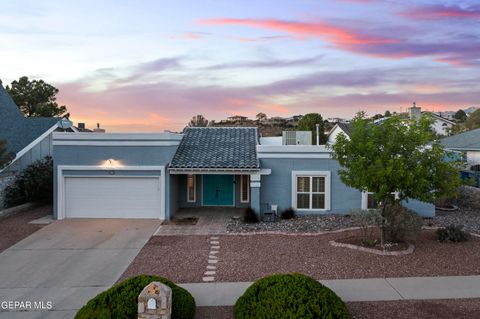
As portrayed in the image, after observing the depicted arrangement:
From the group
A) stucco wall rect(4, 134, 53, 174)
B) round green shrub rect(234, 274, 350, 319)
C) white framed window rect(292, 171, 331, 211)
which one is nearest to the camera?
round green shrub rect(234, 274, 350, 319)

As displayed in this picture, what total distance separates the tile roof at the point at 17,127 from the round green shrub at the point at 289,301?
18.6 m

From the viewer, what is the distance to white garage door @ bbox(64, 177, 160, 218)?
61.6 feet

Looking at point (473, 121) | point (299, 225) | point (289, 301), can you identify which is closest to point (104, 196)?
point (299, 225)

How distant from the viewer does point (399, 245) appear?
1329 centimetres

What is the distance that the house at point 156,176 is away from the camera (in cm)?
1858

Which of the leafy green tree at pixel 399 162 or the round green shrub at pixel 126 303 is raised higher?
the leafy green tree at pixel 399 162

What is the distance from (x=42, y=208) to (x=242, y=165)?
10.7 meters

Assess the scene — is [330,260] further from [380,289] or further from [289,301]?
[289,301]

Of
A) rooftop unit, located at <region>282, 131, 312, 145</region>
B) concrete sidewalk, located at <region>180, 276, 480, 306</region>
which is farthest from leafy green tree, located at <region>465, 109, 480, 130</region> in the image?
concrete sidewalk, located at <region>180, 276, 480, 306</region>

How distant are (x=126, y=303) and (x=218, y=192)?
1442cm

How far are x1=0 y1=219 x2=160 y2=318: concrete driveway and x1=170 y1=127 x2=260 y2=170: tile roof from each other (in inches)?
133

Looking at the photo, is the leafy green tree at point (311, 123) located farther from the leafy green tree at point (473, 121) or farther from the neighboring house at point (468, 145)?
the leafy green tree at point (473, 121)

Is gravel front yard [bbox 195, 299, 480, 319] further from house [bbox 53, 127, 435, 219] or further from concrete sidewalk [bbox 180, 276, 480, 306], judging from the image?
house [bbox 53, 127, 435, 219]

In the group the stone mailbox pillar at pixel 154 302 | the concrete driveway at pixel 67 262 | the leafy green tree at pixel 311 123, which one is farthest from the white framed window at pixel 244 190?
the leafy green tree at pixel 311 123
